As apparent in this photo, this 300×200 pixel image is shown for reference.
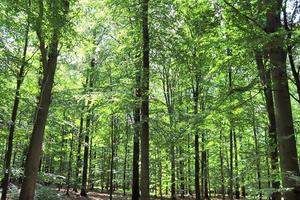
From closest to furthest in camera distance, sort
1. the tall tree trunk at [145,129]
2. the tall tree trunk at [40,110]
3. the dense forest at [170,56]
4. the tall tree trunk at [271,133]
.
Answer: the dense forest at [170,56]
the tall tree trunk at [271,133]
the tall tree trunk at [40,110]
the tall tree trunk at [145,129]

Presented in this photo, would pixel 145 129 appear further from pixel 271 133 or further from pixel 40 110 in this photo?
pixel 271 133

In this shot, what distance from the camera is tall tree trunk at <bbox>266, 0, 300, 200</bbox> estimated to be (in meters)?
6.48

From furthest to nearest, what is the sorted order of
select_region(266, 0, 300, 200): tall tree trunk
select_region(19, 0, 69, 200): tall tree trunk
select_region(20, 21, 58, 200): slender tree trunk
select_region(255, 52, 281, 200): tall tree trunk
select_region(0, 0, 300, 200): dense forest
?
select_region(20, 21, 58, 200): slender tree trunk < select_region(19, 0, 69, 200): tall tree trunk < select_region(255, 52, 281, 200): tall tree trunk < select_region(0, 0, 300, 200): dense forest < select_region(266, 0, 300, 200): tall tree trunk

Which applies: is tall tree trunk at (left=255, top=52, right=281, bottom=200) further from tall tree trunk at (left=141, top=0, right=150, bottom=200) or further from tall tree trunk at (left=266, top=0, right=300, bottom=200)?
tall tree trunk at (left=141, top=0, right=150, bottom=200)

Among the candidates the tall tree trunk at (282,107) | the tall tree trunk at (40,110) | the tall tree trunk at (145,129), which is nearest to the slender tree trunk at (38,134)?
the tall tree trunk at (40,110)

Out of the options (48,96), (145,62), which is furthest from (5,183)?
(145,62)

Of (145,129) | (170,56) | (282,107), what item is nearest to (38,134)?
(145,129)

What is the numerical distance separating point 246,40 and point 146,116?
16.5ft

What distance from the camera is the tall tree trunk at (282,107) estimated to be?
255 inches

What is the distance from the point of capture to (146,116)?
1068 centimetres

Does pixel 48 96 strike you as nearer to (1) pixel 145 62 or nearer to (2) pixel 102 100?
(2) pixel 102 100

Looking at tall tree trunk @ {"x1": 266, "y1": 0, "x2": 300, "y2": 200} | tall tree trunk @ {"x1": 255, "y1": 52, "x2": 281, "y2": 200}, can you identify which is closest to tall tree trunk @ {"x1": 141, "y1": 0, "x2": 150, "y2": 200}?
tall tree trunk @ {"x1": 255, "y1": 52, "x2": 281, "y2": 200}

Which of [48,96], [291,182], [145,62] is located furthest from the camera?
[145,62]

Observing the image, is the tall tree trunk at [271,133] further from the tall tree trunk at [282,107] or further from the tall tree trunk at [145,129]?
the tall tree trunk at [145,129]
